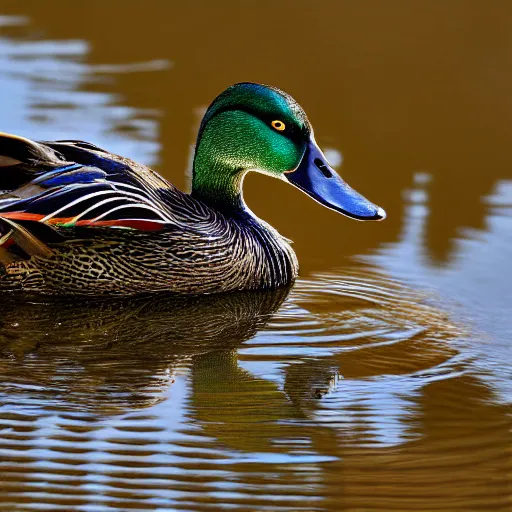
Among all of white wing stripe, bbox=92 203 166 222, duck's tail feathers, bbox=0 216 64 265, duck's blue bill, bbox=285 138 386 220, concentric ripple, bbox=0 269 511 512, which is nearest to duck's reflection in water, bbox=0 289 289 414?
concentric ripple, bbox=0 269 511 512

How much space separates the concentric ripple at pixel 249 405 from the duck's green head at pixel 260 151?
60 centimetres

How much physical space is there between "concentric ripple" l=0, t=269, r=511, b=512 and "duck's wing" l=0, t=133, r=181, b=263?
1.42 ft

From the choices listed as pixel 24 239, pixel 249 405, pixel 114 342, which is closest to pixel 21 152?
pixel 24 239

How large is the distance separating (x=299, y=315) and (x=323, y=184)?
100 centimetres

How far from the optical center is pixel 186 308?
723cm

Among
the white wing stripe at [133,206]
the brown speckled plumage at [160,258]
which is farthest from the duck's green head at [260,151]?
the white wing stripe at [133,206]

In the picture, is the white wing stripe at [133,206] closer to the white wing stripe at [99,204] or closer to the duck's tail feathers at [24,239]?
the white wing stripe at [99,204]

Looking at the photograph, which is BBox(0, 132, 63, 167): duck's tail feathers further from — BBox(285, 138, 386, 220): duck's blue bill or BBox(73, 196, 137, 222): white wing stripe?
BBox(285, 138, 386, 220): duck's blue bill

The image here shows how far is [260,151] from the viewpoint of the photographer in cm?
781

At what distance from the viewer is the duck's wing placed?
6980 millimetres

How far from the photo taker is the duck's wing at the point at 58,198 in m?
6.98

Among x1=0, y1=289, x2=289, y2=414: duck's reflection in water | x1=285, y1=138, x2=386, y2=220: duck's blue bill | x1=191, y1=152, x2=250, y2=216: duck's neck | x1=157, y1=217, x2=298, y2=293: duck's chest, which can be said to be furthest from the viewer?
x1=191, y1=152, x2=250, y2=216: duck's neck

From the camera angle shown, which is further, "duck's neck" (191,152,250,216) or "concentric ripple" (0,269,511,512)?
"duck's neck" (191,152,250,216)

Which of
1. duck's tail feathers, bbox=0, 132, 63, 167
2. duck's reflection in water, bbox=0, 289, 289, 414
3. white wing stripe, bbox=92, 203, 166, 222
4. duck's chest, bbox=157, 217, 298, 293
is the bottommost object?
duck's reflection in water, bbox=0, 289, 289, 414
